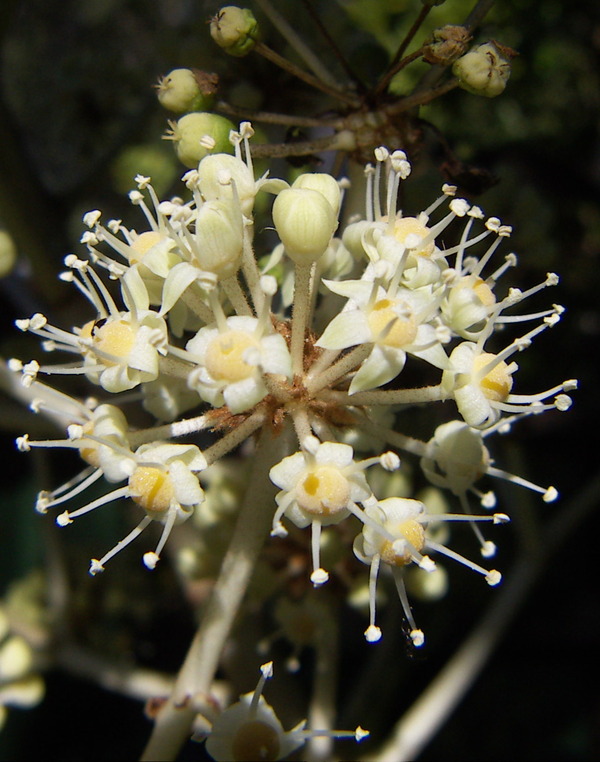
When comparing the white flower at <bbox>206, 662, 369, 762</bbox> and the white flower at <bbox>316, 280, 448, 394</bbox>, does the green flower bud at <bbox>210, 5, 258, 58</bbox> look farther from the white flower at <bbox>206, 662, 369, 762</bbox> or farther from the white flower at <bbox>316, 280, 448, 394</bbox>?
the white flower at <bbox>206, 662, 369, 762</bbox>

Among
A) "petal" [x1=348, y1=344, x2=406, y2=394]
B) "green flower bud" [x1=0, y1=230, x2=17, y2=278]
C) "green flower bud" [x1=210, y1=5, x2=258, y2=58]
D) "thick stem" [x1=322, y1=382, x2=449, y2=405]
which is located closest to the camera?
"petal" [x1=348, y1=344, x2=406, y2=394]

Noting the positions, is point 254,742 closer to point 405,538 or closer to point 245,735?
point 245,735

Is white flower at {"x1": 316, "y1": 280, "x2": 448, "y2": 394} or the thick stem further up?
white flower at {"x1": 316, "y1": 280, "x2": 448, "y2": 394}

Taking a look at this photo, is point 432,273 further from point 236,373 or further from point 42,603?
point 42,603

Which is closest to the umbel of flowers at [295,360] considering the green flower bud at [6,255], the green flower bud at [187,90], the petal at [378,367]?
the petal at [378,367]

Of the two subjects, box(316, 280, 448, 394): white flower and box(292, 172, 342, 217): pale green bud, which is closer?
box(316, 280, 448, 394): white flower

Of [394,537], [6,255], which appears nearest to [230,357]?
[394,537]

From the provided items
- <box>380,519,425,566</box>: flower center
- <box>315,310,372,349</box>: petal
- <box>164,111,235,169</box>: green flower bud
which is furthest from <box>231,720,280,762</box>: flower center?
<box>164,111,235,169</box>: green flower bud
